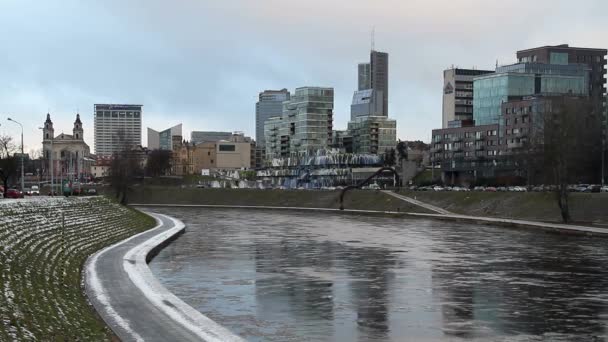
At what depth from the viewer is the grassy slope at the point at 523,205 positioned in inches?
2958

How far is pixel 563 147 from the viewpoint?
6788 centimetres

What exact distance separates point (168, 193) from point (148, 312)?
144 metres

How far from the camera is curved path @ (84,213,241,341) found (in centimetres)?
1773

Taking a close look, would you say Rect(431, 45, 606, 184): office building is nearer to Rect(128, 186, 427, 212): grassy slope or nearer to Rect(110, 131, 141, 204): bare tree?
Rect(128, 186, 427, 212): grassy slope

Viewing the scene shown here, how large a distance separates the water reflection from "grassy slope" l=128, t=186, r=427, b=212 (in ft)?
188

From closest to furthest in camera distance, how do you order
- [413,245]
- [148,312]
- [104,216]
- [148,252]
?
[148,312] < [148,252] < [413,245] < [104,216]

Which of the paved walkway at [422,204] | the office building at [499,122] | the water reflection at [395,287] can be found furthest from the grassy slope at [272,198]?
the water reflection at [395,287]

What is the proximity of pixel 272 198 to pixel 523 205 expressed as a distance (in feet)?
215

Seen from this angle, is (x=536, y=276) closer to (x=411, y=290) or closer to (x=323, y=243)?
(x=411, y=290)

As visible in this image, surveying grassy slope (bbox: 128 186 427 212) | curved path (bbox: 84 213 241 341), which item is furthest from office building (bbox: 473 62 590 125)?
curved path (bbox: 84 213 241 341)

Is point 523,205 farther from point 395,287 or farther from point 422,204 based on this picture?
point 395,287

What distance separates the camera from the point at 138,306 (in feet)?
70.4

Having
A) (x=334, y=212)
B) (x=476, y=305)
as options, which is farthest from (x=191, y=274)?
(x=334, y=212)

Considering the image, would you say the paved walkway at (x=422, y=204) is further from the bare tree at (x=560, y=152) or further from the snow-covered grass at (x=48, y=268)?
the snow-covered grass at (x=48, y=268)
